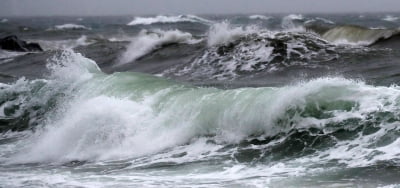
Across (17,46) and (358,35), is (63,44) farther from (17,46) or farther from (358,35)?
(358,35)

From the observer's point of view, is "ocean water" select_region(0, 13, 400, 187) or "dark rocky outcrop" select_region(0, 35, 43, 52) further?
"dark rocky outcrop" select_region(0, 35, 43, 52)

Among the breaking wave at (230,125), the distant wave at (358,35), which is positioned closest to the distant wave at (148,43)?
the distant wave at (358,35)

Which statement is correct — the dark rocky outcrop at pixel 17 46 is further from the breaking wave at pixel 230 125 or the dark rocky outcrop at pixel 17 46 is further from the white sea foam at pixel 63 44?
the breaking wave at pixel 230 125

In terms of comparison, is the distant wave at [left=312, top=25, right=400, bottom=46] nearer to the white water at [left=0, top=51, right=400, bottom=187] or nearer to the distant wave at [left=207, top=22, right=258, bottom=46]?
the distant wave at [left=207, top=22, right=258, bottom=46]

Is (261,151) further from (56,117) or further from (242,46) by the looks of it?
(242,46)

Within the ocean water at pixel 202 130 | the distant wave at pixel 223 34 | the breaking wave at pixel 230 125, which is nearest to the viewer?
the ocean water at pixel 202 130

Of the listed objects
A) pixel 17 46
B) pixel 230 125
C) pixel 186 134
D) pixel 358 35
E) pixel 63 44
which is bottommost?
pixel 63 44

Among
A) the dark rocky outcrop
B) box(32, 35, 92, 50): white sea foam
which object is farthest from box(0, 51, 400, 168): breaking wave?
box(32, 35, 92, 50): white sea foam

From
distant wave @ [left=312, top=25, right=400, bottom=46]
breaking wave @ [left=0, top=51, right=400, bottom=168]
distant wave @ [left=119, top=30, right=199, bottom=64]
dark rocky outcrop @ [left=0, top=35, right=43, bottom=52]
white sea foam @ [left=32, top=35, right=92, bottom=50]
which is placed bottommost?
white sea foam @ [left=32, top=35, right=92, bottom=50]

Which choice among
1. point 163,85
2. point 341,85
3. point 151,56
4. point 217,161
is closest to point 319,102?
point 341,85

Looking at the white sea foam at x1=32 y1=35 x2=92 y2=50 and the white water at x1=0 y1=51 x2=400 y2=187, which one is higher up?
the white water at x1=0 y1=51 x2=400 y2=187

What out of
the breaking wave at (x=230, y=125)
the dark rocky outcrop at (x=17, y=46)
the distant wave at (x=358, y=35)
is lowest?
the dark rocky outcrop at (x=17, y=46)

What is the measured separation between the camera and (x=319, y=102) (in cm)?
725

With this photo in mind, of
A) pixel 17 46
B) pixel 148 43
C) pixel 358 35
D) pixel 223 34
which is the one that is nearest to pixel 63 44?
pixel 17 46
